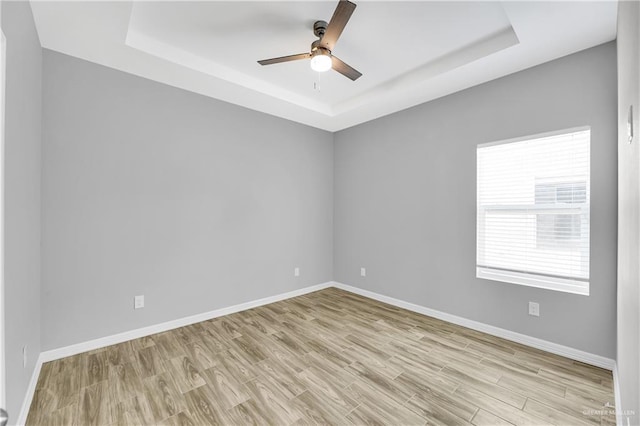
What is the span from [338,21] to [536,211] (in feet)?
8.16

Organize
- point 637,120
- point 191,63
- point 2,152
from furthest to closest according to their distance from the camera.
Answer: point 191,63, point 2,152, point 637,120

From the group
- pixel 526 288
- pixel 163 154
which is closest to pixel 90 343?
pixel 163 154

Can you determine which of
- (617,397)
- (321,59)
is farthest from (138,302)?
(617,397)

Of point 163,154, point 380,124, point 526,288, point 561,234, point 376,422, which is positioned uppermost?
point 380,124

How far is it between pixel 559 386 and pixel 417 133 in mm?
2842

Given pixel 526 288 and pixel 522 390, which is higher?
pixel 526 288

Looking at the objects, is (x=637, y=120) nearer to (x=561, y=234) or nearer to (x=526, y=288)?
(x=561, y=234)

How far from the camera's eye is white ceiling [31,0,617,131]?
6.78 feet

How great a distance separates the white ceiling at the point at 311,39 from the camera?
81.4 inches

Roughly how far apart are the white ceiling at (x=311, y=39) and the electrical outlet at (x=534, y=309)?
2.27 m

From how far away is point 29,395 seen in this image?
1.86m

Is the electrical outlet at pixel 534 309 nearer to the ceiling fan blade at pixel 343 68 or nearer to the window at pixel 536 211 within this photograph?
the window at pixel 536 211

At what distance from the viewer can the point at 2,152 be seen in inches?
50.5

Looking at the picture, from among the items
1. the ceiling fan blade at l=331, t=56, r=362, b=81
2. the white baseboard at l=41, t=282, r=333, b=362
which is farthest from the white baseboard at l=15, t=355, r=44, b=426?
the ceiling fan blade at l=331, t=56, r=362, b=81
